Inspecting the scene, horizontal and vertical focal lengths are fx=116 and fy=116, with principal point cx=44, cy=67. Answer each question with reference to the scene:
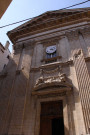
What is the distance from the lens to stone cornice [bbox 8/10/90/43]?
1031 cm

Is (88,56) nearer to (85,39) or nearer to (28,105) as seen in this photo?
(85,39)

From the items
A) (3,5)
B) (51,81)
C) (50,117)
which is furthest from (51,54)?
(3,5)

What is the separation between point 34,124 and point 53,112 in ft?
3.96

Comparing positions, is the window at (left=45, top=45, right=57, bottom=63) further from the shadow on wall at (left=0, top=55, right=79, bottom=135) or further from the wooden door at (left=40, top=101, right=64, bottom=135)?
the wooden door at (left=40, top=101, right=64, bottom=135)

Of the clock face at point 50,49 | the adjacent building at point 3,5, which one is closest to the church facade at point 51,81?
the clock face at point 50,49

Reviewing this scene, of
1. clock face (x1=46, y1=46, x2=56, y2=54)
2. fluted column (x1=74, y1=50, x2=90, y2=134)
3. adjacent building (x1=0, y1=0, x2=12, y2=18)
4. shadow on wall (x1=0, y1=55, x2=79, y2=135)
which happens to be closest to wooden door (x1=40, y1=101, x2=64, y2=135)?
shadow on wall (x1=0, y1=55, x2=79, y2=135)

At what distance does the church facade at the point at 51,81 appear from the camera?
606 cm

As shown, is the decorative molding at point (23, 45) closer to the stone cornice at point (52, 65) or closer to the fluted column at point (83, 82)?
the stone cornice at point (52, 65)

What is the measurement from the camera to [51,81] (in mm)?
7191

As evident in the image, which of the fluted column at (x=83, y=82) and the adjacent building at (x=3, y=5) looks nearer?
the adjacent building at (x=3, y=5)

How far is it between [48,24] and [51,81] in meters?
6.29

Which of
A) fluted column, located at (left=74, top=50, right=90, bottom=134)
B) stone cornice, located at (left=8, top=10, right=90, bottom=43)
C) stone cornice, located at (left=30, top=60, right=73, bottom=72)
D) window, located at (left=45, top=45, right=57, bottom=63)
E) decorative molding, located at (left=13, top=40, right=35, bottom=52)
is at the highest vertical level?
stone cornice, located at (left=8, top=10, right=90, bottom=43)

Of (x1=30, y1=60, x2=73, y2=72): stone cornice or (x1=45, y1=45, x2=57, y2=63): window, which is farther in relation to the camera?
(x1=45, y1=45, x2=57, y2=63): window

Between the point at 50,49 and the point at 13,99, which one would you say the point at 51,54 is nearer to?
the point at 50,49
